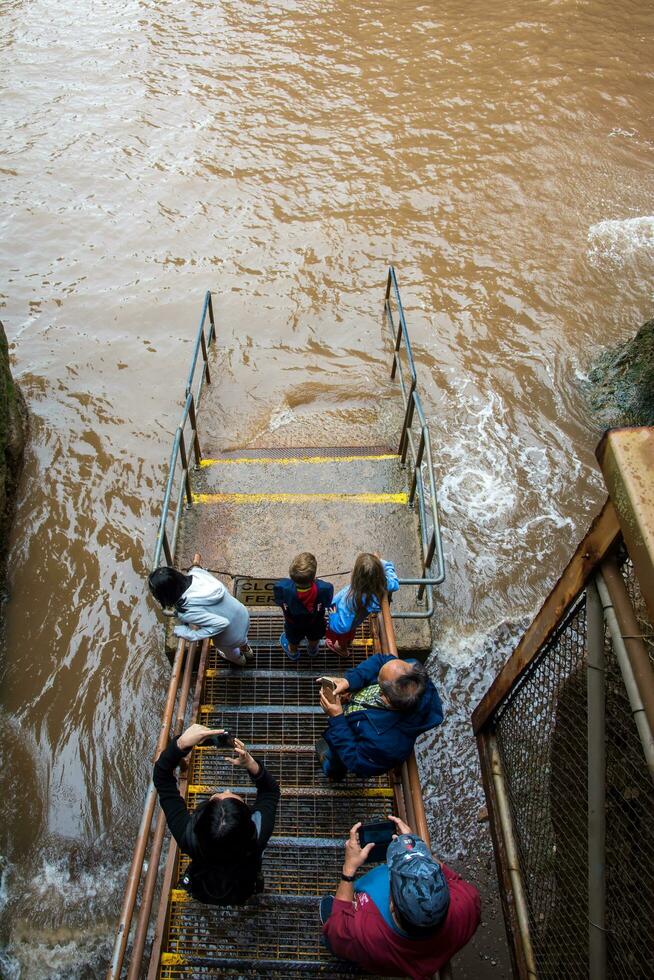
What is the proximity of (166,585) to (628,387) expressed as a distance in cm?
680

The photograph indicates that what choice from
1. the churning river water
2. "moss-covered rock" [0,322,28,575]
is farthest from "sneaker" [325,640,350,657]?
"moss-covered rock" [0,322,28,575]

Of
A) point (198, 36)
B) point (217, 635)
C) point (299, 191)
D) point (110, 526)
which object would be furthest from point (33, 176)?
point (217, 635)

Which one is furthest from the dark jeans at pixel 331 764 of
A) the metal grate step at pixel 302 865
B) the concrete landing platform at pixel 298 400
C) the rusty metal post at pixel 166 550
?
the concrete landing platform at pixel 298 400

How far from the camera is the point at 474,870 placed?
509cm

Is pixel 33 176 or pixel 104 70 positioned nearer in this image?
pixel 33 176

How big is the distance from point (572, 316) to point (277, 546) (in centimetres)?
604

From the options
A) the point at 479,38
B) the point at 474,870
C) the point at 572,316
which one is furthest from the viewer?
the point at 479,38

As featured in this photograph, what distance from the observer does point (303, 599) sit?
4.26 m

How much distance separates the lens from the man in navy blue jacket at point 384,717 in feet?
10.4

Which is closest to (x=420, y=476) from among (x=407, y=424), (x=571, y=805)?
(x=407, y=424)

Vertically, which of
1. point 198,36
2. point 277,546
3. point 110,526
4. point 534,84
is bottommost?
point 110,526

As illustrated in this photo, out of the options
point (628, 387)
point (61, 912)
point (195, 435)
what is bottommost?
point (61, 912)

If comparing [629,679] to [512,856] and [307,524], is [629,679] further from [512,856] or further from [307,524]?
[307,524]

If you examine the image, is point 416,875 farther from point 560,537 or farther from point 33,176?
point 33,176
